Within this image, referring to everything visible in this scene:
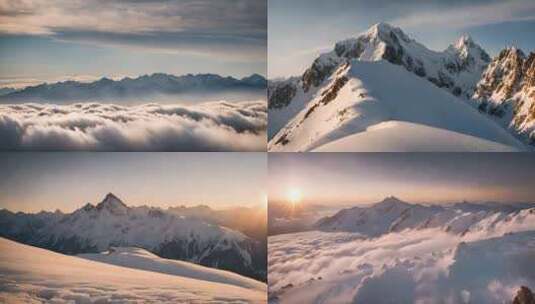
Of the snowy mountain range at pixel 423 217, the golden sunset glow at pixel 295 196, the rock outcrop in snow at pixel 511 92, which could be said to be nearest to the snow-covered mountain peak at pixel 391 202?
the snowy mountain range at pixel 423 217

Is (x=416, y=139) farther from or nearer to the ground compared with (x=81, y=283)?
farther from the ground

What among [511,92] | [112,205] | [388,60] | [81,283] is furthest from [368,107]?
[81,283]

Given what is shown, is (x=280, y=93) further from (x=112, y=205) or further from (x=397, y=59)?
(x=112, y=205)

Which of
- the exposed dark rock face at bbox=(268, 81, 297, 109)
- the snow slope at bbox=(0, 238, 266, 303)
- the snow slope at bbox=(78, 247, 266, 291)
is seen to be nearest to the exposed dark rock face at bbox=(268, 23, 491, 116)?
the exposed dark rock face at bbox=(268, 81, 297, 109)

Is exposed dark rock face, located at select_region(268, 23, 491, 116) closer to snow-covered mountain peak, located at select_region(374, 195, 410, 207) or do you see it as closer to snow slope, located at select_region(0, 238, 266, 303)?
snow-covered mountain peak, located at select_region(374, 195, 410, 207)

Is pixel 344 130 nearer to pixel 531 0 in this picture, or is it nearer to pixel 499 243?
pixel 499 243

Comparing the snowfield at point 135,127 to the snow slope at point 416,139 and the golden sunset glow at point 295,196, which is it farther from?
the snow slope at point 416,139
